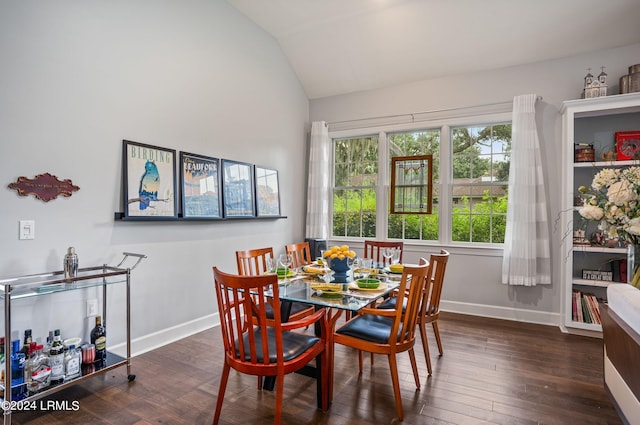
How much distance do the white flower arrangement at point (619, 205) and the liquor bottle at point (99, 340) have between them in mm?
3261

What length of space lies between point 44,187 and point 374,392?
264cm

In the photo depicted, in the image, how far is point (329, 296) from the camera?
2.19 metres

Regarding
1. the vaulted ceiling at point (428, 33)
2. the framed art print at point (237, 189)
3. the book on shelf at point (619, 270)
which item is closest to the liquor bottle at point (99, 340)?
the framed art print at point (237, 189)

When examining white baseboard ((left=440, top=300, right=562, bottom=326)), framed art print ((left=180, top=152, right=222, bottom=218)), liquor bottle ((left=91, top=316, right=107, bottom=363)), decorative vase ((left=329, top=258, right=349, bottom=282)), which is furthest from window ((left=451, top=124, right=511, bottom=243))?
liquor bottle ((left=91, top=316, right=107, bottom=363))

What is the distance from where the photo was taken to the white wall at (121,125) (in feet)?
7.62

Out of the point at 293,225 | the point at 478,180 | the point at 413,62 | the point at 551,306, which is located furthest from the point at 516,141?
the point at 293,225

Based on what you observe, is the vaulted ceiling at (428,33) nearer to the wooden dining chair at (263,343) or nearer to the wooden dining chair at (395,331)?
the wooden dining chair at (395,331)

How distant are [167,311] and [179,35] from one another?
260 cm

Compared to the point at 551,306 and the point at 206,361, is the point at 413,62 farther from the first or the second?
the point at 206,361

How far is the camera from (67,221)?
2547mm

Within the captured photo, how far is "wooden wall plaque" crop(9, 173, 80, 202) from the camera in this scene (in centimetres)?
230

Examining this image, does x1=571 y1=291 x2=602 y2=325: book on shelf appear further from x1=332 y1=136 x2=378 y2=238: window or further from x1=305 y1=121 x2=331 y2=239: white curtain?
x1=305 y1=121 x2=331 y2=239: white curtain

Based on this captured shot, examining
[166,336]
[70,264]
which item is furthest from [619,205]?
[166,336]

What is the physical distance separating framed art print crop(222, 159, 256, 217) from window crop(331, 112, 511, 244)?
161cm
